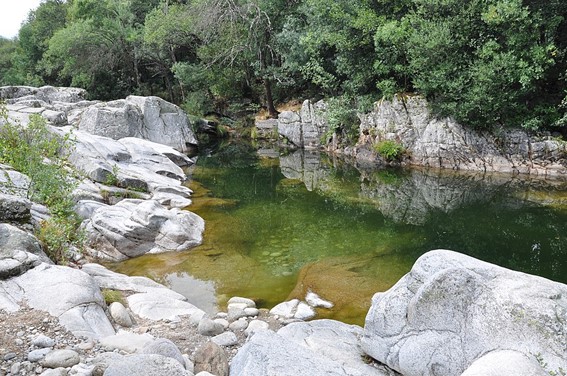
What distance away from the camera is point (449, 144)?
2234cm

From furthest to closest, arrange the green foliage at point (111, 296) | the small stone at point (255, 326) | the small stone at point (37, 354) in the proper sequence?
the green foliage at point (111, 296) → the small stone at point (255, 326) → the small stone at point (37, 354)

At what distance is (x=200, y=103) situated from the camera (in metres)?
37.8

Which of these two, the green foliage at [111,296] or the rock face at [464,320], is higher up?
the rock face at [464,320]

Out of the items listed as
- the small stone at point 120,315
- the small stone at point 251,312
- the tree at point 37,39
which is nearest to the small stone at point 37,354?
the small stone at point 120,315

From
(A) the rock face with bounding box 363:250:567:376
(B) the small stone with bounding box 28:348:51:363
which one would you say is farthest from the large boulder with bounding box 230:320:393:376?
Result: (B) the small stone with bounding box 28:348:51:363

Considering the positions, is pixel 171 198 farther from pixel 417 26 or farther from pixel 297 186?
pixel 417 26

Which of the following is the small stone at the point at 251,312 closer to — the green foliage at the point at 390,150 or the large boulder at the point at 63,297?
the large boulder at the point at 63,297

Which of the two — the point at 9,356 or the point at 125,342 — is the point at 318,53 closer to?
the point at 125,342

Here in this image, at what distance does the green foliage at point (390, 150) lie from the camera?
78.8ft

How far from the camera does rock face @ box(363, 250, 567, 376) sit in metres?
4.53

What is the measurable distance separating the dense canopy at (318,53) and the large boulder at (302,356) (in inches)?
663

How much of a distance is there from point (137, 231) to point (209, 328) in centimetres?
549

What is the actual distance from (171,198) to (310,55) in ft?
54.7

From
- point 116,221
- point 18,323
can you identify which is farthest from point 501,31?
point 18,323
